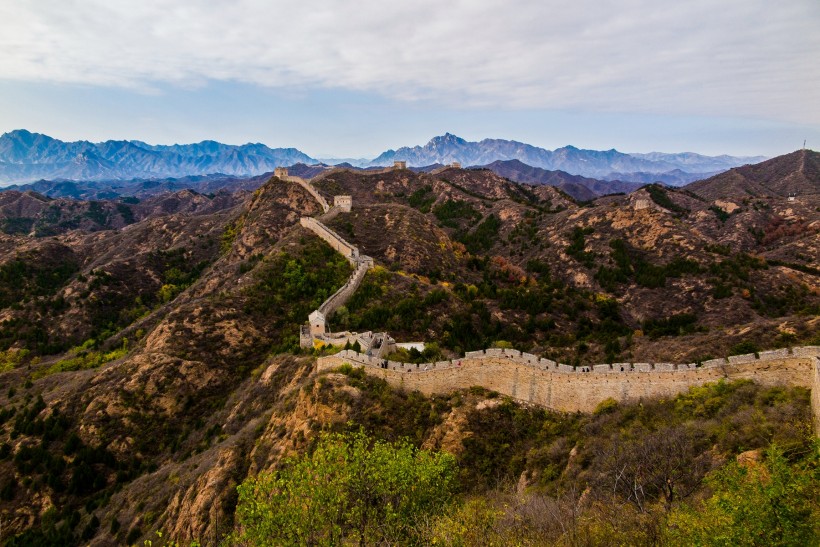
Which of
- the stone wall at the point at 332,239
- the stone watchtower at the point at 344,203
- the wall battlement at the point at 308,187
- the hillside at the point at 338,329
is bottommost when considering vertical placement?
the hillside at the point at 338,329

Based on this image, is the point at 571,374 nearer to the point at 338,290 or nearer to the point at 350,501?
the point at 350,501

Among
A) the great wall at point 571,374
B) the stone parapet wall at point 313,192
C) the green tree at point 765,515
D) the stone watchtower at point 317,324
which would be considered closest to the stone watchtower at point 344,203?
the stone parapet wall at point 313,192

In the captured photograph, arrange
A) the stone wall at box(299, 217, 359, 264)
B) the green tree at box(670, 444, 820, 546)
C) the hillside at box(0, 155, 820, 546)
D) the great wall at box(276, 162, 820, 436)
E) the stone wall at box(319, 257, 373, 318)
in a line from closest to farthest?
1. the green tree at box(670, 444, 820, 546)
2. the great wall at box(276, 162, 820, 436)
3. the hillside at box(0, 155, 820, 546)
4. the stone wall at box(319, 257, 373, 318)
5. the stone wall at box(299, 217, 359, 264)

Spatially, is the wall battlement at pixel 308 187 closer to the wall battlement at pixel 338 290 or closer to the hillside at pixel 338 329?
the hillside at pixel 338 329

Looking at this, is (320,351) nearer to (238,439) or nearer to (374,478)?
(238,439)

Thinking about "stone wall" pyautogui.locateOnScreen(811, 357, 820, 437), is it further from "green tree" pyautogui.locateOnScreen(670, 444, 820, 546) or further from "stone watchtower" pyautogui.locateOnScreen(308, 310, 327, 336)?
"stone watchtower" pyautogui.locateOnScreen(308, 310, 327, 336)

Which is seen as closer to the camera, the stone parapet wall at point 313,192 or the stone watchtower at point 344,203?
the stone watchtower at point 344,203

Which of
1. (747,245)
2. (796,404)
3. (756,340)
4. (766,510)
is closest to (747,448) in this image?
(796,404)

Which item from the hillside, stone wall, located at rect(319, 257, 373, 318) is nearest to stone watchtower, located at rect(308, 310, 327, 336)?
the hillside
